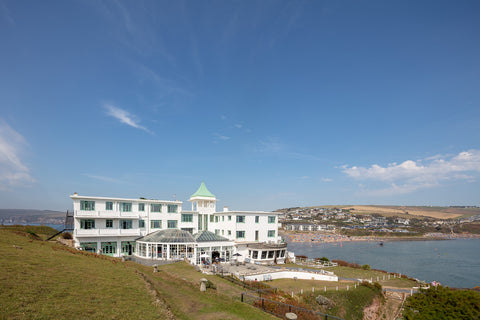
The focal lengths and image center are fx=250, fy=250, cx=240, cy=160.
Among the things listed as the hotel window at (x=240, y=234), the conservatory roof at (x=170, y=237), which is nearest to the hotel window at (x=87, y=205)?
the conservatory roof at (x=170, y=237)

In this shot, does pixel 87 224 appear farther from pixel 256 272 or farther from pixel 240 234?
pixel 256 272

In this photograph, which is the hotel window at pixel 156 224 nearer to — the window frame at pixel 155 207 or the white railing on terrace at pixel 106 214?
the window frame at pixel 155 207

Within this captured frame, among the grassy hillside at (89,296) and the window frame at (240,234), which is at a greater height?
the grassy hillside at (89,296)

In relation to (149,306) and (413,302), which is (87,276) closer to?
(149,306)

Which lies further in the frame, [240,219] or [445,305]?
[240,219]

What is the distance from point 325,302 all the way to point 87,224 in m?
35.6

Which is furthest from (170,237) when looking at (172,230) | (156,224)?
(156,224)

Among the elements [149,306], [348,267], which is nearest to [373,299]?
[348,267]

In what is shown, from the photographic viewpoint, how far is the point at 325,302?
88.7 ft

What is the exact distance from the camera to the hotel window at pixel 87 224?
3862cm

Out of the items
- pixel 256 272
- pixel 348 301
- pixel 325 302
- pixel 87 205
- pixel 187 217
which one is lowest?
pixel 348 301

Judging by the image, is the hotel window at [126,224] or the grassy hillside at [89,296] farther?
the hotel window at [126,224]

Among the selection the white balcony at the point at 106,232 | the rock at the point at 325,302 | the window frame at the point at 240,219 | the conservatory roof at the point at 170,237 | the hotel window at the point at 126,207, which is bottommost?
the rock at the point at 325,302

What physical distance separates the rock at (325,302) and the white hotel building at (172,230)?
15.4 metres
